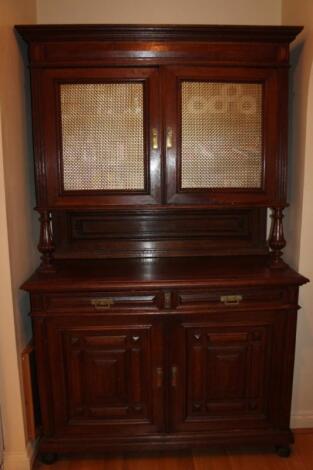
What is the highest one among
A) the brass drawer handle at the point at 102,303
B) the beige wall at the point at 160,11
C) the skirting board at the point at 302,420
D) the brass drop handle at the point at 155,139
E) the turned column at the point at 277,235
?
the beige wall at the point at 160,11

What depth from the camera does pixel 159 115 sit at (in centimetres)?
166

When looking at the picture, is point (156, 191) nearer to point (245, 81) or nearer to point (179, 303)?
point (179, 303)

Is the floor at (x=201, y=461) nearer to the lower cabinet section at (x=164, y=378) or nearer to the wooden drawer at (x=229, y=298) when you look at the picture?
the lower cabinet section at (x=164, y=378)

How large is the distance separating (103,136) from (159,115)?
28 cm

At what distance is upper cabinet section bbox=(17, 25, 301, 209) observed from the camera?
161cm

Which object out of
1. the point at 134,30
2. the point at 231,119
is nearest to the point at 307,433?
the point at 231,119

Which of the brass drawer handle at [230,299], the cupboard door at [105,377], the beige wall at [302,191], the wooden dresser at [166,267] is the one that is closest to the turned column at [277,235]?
the wooden dresser at [166,267]

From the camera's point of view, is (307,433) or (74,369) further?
(307,433)

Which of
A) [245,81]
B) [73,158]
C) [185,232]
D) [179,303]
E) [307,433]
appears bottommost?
[307,433]

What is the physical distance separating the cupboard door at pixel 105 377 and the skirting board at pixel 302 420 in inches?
30.6

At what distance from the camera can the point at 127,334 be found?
169 centimetres

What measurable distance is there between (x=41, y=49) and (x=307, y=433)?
7.76 ft

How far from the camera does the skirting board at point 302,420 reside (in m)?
1.99

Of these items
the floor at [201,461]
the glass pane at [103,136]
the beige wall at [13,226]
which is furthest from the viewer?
the floor at [201,461]
